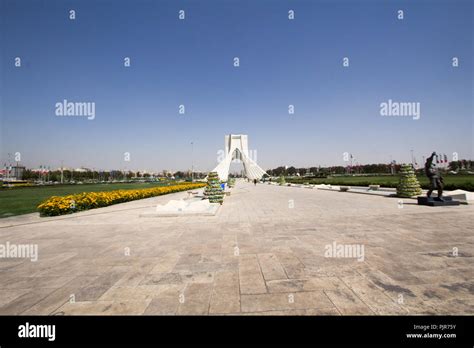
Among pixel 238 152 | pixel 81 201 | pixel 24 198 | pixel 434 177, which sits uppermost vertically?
pixel 238 152

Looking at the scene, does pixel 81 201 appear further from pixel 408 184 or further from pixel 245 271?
pixel 408 184

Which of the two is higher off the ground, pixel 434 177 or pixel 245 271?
pixel 434 177

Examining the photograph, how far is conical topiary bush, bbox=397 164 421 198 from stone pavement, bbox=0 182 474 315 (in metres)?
6.98

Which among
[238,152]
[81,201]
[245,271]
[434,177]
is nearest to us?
[245,271]

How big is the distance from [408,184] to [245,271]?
13228 mm

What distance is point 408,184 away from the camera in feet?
40.3

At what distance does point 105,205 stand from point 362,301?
41.6ft

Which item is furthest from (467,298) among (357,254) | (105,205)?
(105,205)

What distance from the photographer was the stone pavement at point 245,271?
248 cm

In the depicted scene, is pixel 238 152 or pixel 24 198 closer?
pixel 24 198

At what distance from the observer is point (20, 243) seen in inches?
204

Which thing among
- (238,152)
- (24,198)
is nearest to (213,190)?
(24,198)
